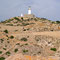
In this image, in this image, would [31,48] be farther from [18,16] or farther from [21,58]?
[18,16]

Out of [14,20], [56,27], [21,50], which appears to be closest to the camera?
[21,50]

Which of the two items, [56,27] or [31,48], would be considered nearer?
[31,48]

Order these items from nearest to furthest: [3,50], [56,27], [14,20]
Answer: [3,50] < [56,27] < [14,20]

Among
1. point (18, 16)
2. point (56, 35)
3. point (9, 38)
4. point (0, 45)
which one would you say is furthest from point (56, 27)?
point (18, 16)

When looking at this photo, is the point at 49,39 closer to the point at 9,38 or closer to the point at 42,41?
the point at 42,41

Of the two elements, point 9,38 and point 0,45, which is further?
point 9,38

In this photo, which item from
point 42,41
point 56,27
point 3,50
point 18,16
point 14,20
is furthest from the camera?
point 18,16

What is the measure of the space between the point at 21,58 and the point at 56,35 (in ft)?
47.6

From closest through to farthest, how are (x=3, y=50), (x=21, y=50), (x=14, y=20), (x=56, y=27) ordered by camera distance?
1. (x=21, y=50)
2. (x=3, y=50)
3. (x=56, y=27)
4. (x=14, y=20)

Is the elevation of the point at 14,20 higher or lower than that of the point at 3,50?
higher

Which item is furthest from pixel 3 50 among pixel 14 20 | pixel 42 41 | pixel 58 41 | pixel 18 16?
pixel 18 16

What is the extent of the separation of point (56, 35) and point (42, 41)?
398 centimetres

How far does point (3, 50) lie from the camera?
24062 millimetres

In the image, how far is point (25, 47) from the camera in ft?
73.5
